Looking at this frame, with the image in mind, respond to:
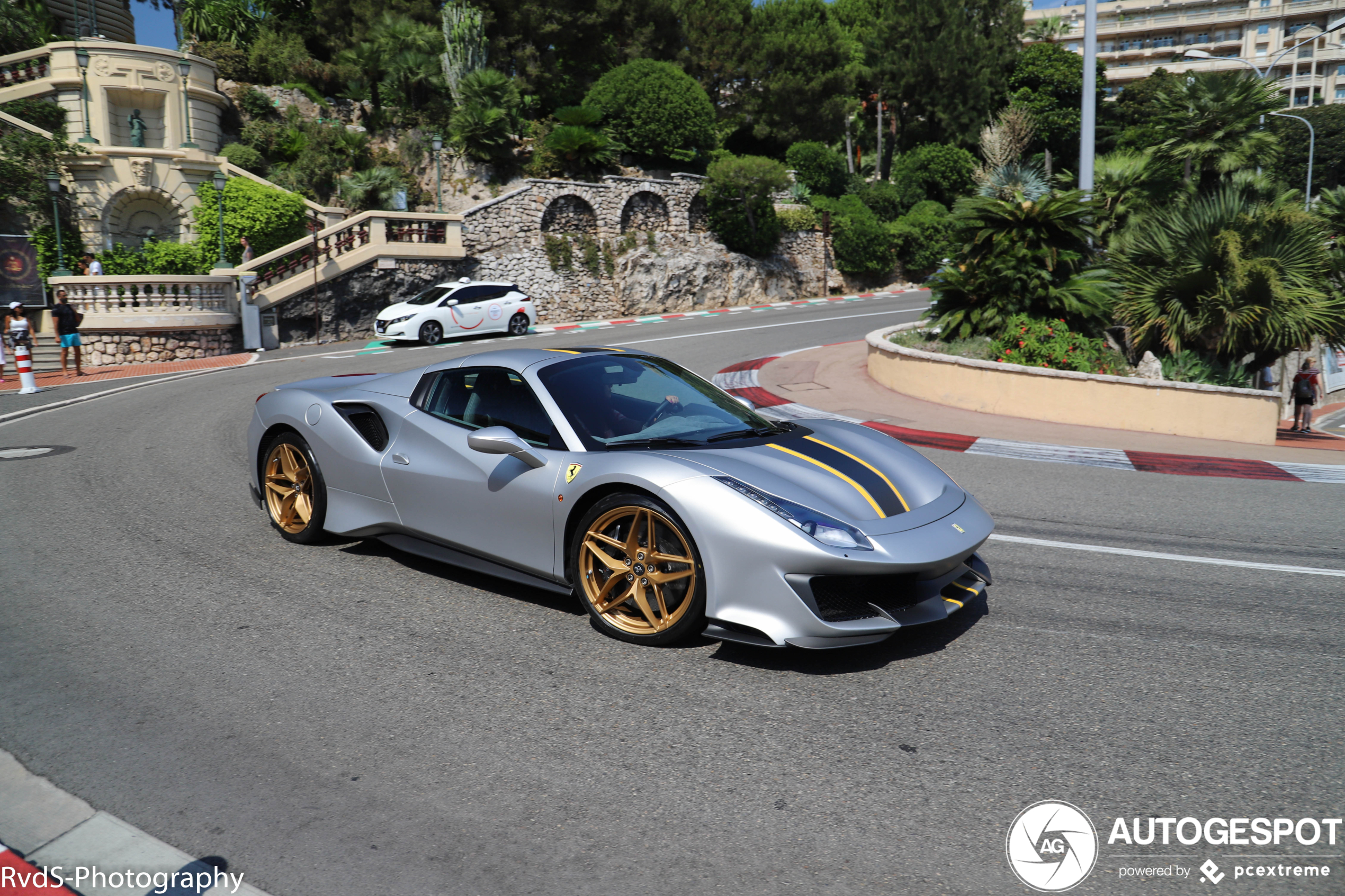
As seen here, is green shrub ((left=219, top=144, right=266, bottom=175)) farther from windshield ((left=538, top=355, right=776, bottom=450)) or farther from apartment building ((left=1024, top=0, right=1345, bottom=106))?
apartment building ((left=1024, top=0, right=1345, bottom=106))

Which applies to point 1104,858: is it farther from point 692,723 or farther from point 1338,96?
point 1338,96

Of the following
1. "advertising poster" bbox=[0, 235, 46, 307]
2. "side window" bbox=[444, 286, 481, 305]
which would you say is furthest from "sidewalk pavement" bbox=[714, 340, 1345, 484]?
"advertising poster" bbox=[0, 235, 46, 307]

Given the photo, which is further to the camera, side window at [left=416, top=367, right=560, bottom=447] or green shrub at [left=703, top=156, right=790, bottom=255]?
green shrub at [left=703, top=156, right=790, bottom=255]

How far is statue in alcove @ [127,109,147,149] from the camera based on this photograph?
29.4 meters

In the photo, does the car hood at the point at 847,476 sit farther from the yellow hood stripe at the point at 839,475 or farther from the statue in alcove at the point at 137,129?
the statue in alcove at the point at 137,129

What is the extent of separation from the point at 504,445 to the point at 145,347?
2065 centimetres

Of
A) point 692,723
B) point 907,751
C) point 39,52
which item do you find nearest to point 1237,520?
point 907,751

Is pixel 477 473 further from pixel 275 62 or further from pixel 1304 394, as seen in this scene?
pixel 275 62

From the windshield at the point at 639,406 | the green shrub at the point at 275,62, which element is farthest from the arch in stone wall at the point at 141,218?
the windshield at the point at 639,406

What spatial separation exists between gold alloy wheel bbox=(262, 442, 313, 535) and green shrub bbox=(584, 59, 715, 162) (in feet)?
101

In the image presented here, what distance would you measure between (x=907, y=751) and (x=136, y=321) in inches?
895

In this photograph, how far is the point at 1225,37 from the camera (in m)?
103

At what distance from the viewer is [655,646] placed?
452 cm

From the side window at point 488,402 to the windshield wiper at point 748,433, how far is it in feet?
2.83
